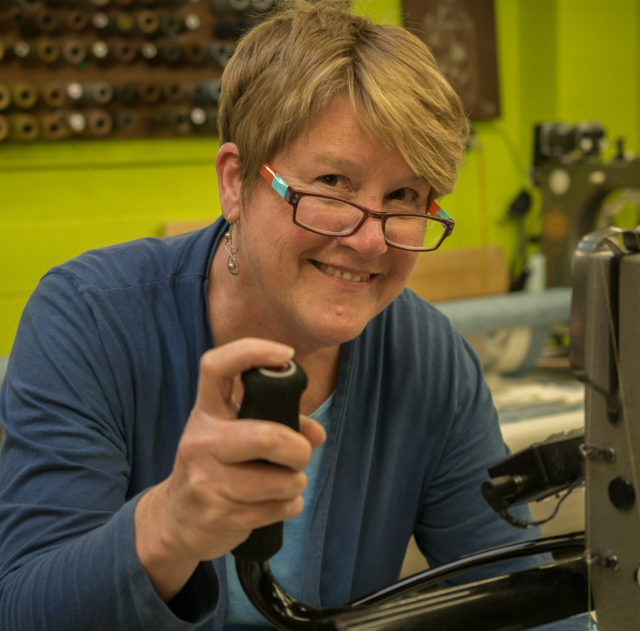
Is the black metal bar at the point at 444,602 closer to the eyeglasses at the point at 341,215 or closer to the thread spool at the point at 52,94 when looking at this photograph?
the eyeglasses at the point at 341,215

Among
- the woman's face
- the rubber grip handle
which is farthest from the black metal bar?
the woman's face

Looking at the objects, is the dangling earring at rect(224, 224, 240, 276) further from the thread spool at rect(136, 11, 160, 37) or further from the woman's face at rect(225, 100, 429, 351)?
the thread spool at rect(136, 11, 160, 37)

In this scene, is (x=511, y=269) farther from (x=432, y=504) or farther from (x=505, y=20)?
(x=432, y=504)

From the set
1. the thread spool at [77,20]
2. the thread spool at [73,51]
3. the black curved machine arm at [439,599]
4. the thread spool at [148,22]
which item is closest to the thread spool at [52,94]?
the thread spool at [73,51]

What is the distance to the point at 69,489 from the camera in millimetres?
890

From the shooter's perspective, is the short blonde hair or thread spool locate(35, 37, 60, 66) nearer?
the short blonde hair

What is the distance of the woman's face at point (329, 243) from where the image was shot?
94cm

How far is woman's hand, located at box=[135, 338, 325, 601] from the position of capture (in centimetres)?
59

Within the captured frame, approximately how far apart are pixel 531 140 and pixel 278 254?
3.96 metres

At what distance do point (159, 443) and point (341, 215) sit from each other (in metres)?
0.37

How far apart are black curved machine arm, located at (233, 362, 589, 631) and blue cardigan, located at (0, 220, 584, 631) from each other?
0.22 ft

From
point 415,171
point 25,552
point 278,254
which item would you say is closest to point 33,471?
point 25,552

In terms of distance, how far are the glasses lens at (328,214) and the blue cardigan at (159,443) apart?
0.24 meters

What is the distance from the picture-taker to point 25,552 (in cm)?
86
